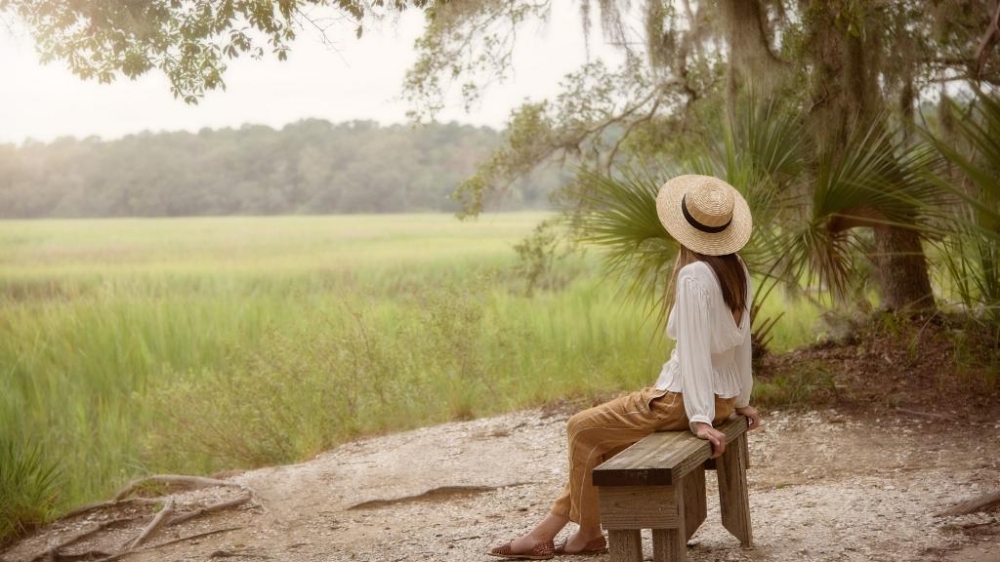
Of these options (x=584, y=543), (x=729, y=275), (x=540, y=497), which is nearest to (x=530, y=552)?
(x=584, y=543)

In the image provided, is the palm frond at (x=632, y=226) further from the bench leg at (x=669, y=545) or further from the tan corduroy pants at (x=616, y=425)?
the bench leg at (x=669, y=545)

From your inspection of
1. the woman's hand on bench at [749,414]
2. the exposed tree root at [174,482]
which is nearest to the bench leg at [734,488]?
the woman's hand on bench at [749,414]

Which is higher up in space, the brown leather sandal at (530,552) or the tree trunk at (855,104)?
the tree trunk at (855,104)

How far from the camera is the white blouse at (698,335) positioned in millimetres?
3613

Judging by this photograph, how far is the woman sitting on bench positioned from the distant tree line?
22000 millimetres

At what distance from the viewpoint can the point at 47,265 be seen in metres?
16.1

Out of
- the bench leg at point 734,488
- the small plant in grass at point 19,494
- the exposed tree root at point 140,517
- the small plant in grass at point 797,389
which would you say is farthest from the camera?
the small plant in grass at point 797,389

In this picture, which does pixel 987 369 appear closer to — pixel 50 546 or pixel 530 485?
pixel 530 485

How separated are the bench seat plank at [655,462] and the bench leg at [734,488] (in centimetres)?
46

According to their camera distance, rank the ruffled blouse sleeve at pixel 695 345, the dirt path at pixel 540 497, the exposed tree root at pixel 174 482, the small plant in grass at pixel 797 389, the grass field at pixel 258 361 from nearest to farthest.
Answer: the ruffled blouse sleeve at pixel 695 345, the dirt path at pixel 540 497, the exposed tree root at pixel 174 482, the small plant in grass at pixel 797 389, the grass field at pixel 258 361

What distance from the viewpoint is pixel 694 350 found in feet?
11.9

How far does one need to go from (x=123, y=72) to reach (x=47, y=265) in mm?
11008

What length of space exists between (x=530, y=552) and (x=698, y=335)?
3.90 ft

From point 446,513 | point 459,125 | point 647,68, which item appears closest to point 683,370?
point 446,513
